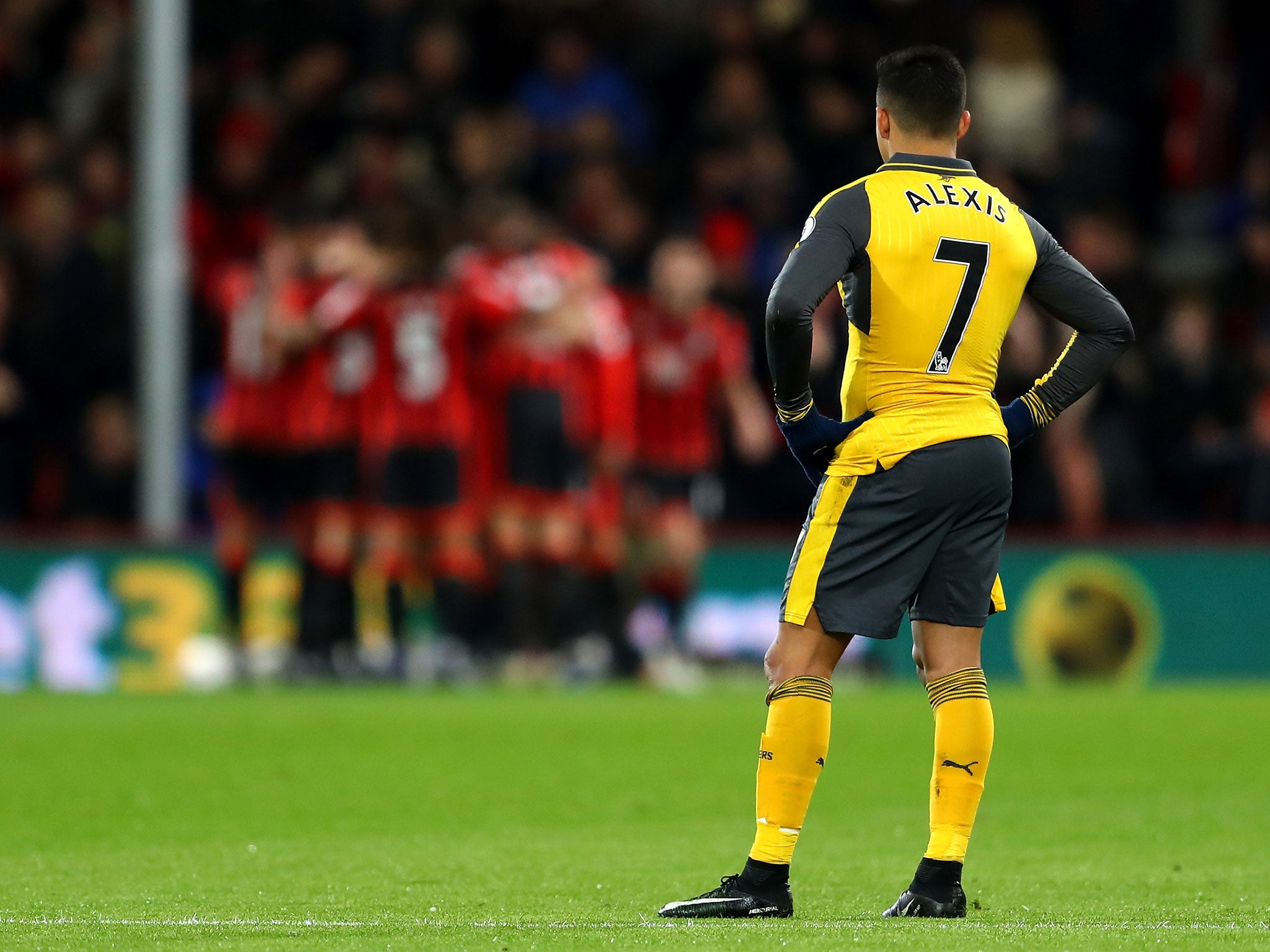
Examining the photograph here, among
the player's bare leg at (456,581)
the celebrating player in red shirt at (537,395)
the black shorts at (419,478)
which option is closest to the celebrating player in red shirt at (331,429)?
the black shorts at (419,478)

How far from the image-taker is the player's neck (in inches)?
204

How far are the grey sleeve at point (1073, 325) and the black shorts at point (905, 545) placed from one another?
0.93 ft

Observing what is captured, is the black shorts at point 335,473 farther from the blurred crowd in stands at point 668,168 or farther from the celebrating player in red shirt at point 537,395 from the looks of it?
the blurred crowd in stands at point 668,168

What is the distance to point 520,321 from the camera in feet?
41.7

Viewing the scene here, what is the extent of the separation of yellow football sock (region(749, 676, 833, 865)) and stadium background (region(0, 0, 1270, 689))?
8.00m

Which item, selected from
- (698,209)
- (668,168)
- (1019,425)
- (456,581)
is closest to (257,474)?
(456,581)

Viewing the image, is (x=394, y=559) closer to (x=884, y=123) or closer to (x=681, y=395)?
(x=681, y=395)

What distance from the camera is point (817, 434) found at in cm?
511

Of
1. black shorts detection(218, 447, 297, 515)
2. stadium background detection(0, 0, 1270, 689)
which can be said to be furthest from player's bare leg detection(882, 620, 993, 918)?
black shorts detection(218, 447, 297, 515)

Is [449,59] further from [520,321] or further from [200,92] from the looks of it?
[520,321]

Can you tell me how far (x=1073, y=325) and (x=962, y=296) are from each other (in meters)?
0.39

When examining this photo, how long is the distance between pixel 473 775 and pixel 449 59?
8926 mm

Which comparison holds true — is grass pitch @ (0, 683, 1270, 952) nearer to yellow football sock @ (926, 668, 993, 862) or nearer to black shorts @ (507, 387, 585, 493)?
yellow football sock @ (926, 668, 993, 862)

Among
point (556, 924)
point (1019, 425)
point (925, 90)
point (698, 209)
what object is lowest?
point (556, 924)
